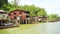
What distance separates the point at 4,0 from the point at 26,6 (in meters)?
16.3

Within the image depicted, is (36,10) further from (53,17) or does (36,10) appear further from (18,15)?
(18,15)

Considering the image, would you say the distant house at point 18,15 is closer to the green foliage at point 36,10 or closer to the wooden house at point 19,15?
the wooden house at point 19,15

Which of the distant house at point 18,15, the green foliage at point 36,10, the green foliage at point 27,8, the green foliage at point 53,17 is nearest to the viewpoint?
the distant house at point 18,15

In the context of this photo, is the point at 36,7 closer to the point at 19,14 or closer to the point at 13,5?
the point at 13,5

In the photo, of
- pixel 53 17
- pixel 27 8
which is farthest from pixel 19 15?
pixel 53 17

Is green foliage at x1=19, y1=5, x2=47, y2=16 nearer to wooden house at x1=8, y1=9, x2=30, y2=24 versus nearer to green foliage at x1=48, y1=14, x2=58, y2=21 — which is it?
green foliage at x1=48, y1=14, x2=58, y2=21

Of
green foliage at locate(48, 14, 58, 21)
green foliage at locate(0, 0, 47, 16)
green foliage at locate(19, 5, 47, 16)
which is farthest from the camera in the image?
green foliage at locate(48, 14, 58, 21)

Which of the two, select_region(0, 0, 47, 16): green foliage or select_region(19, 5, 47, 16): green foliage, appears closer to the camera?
select_region(0, 0, 47, 16): green foliage

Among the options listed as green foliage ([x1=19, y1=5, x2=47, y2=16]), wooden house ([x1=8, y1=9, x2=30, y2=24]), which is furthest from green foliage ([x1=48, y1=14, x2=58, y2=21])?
wooden house ([x1=8, y1=9, x2=30, y2=24])

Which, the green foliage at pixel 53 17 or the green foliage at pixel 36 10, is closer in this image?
the green foliage at pixel 36 10

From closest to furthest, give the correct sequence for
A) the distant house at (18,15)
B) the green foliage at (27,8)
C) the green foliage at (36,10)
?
the distant house at (18,15) < the green foliage at (27,8) < the green foliage at (36,10)

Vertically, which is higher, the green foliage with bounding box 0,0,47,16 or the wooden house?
the green foliage with bounding box 0,0,47,16

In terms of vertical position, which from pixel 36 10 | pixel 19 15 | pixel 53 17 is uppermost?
pixel 36 10

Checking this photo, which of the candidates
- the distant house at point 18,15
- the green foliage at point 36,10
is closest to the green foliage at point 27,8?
the green foliage at point 36,10
